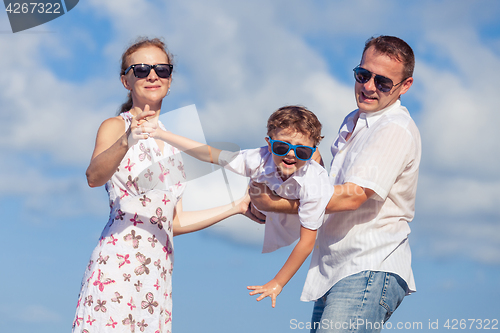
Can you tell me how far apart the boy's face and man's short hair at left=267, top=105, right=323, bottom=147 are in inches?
1.5

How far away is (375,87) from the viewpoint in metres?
4.64

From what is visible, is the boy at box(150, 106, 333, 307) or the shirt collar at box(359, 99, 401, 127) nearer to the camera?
the boy at box(150, 106, 333, 307)

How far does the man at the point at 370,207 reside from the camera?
418cm

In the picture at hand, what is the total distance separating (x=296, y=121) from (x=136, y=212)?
1.70m

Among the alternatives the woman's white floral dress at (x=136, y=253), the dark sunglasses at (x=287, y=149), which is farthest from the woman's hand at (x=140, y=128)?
the dark sunglasses at (x=287, y=149)

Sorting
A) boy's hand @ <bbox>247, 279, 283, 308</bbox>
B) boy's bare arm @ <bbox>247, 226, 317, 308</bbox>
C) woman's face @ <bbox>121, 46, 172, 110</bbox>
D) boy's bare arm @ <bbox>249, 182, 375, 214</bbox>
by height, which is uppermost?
woman's face @ <bbox>121, 46, 172, 110</bbox>

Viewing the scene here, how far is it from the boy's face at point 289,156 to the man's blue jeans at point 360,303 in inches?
42.5

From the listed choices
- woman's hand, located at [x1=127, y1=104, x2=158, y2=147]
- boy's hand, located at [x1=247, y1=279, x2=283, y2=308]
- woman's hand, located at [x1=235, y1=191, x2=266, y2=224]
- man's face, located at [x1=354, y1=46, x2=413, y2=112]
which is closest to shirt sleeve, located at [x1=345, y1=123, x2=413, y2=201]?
man's face, located at [x1=354, y1=46, x2=413, y2=112]

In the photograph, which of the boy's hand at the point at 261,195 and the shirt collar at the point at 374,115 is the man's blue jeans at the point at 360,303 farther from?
the shirt collar at the point at 374,115

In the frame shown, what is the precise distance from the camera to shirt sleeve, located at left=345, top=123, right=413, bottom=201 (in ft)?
13.7

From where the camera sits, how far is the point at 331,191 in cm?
423

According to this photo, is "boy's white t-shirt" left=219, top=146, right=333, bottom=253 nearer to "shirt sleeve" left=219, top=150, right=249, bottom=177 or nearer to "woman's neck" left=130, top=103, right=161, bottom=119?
"shirt sleeve" left=219, top=150, right=249, bottom=177

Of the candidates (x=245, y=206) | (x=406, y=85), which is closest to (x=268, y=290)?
(x=245, y=206)

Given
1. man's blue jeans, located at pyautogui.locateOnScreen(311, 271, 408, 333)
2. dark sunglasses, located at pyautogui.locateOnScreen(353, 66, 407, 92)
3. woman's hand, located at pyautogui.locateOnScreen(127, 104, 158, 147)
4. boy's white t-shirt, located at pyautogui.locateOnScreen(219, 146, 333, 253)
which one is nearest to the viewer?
woman's hand, located at pyautogui.locateOnScreen(127, 104, 158, 147)
